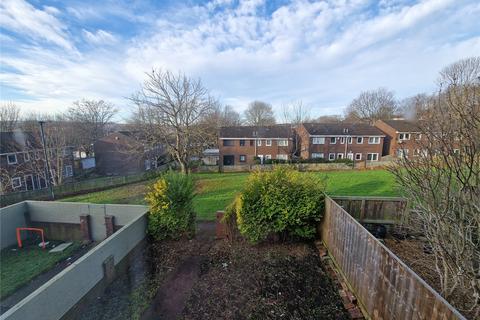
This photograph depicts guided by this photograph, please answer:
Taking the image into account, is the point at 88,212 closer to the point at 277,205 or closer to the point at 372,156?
the point at 277,205

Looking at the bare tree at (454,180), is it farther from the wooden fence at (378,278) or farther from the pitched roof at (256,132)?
the pitched roof at (256,132)

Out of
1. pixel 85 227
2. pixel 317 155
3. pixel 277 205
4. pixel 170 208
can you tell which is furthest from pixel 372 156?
pixel 85 227

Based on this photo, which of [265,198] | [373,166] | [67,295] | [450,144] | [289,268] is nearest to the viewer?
[450,144]

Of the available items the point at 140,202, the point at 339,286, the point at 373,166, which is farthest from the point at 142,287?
the point at 373,166

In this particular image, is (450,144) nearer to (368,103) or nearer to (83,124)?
(83,124)

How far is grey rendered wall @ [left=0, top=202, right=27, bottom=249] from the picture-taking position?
8.62m

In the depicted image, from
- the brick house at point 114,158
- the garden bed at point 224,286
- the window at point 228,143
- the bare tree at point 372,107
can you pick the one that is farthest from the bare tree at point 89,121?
the bare tree at point 372,107

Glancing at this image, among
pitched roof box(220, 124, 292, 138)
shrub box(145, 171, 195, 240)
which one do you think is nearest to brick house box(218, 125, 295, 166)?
pitched roof box(220, 124, 292, 138)

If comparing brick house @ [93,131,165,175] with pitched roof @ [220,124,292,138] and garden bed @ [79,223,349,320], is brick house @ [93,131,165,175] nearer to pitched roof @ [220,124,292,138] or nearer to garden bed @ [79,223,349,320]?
pitched roof @ [220,124,292,138]

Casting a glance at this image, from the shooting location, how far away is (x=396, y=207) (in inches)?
303

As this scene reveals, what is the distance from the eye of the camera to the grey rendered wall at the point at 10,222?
8617 mm

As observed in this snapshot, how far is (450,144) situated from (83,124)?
43.0 m

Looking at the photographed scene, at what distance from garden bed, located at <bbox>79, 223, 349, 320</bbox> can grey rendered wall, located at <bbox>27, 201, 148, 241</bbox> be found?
1.97 meters

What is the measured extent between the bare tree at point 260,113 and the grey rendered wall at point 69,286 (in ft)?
143
